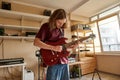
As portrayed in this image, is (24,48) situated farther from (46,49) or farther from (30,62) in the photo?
(46,49)

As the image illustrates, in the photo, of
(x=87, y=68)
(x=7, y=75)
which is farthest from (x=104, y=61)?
(x=7, y=75)

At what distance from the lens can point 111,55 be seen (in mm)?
3084

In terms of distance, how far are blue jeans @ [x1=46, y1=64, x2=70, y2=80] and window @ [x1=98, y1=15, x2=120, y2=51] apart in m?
2.76

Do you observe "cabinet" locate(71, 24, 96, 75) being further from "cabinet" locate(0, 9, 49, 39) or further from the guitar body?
the guitar body

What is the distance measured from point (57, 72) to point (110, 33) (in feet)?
10.1

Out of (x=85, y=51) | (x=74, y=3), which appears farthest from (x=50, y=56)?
(x=85, y=51)

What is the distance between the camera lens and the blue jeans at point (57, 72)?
872mm

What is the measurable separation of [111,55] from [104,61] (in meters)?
0.36

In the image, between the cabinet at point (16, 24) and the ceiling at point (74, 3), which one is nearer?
the cabinet at point (16, 24)

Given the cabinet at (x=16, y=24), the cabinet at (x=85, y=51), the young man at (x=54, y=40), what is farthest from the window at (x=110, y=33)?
the young man at (x=54, y=40)

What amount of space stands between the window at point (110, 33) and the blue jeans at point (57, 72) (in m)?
2.76

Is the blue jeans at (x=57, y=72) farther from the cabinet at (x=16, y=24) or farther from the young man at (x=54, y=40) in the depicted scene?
the cabinet at (x=16, y=24)

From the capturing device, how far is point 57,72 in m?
0.90

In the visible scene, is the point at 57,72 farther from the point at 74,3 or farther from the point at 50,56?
the point at 74,3
